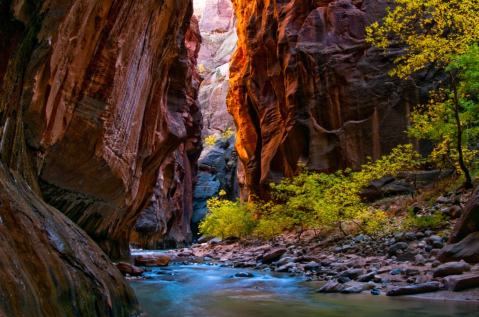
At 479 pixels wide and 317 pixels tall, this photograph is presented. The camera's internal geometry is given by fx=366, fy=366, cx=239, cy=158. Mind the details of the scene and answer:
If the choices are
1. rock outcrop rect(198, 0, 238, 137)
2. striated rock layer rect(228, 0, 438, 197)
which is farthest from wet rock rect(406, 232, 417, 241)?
rock outcrop rect(198, 0, 238, 137)

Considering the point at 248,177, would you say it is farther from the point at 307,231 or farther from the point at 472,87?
the point at 472,87

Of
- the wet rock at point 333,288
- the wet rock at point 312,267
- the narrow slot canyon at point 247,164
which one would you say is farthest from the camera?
the wet rock at point 312,267

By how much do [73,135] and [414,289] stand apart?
9.14 m

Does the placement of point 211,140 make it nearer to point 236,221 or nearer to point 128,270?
point 236,221

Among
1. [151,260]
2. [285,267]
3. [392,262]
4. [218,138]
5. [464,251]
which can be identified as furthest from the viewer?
[218,138]

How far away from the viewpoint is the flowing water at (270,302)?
6.62 meters

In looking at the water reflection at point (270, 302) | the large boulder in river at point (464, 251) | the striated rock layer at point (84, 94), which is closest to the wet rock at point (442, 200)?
the large boulder in river at point (464, 251)

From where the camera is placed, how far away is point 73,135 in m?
9.91

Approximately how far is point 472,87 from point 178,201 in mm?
38253

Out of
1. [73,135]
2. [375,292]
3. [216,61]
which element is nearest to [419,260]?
[375,292]

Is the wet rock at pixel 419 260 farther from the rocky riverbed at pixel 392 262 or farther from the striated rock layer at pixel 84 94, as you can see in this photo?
the striated rock layer at pixel 84 94

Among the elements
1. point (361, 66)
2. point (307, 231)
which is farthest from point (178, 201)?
point (361, 66)

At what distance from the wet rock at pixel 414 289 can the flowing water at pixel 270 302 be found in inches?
10.5

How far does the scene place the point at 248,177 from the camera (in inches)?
1351
